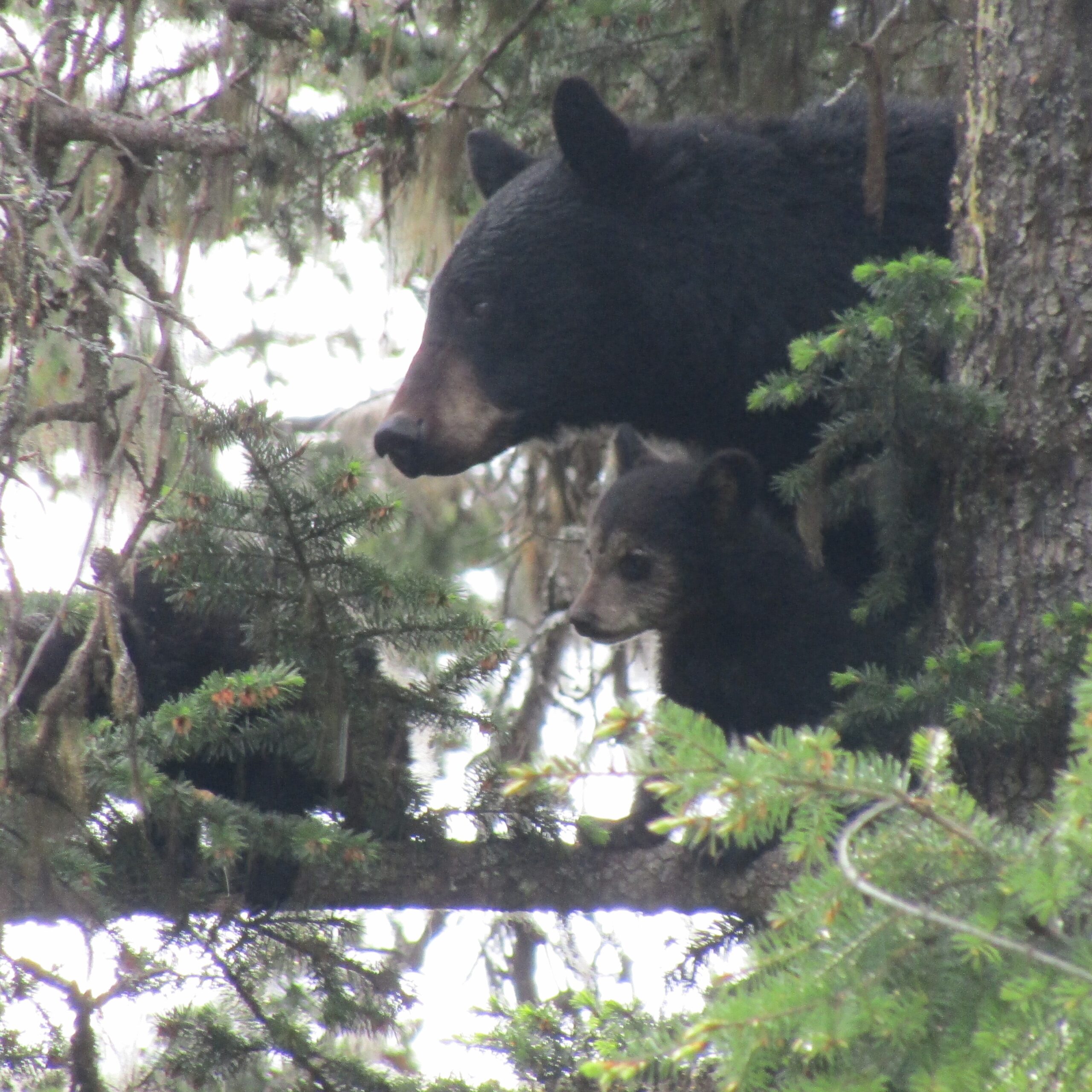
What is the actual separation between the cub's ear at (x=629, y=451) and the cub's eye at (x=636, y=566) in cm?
51

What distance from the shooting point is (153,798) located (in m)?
2.74

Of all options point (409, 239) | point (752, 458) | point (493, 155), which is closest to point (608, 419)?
point (752, 458)

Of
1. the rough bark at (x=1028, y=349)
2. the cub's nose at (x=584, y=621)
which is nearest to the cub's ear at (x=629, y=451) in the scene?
the cub's nose at (x=584, y=621)

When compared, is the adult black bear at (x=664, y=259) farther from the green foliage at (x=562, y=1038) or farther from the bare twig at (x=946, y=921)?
the bare twig at (x=946, y=921)

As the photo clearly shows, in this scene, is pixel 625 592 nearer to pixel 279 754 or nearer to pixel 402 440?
pixel 402 440

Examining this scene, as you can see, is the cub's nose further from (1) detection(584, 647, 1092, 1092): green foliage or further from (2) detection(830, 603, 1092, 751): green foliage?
(1) detection(584, 647, 1092, 1092): green foliage

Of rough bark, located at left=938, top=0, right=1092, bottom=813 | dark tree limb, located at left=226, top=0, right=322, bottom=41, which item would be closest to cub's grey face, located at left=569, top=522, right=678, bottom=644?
rough bark, located at left=938, top=0, right=1092, bottom=813

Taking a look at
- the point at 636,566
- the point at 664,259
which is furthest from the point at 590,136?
the point at 636,566

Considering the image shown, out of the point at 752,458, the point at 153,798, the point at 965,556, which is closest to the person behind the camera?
the point at 153,798

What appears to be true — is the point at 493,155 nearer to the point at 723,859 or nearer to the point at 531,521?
the point at 531,521

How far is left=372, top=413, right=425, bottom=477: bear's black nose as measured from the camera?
371 centimetres

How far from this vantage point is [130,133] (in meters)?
3.10

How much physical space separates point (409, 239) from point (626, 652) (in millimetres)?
1917

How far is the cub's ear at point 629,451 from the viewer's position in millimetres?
4316
